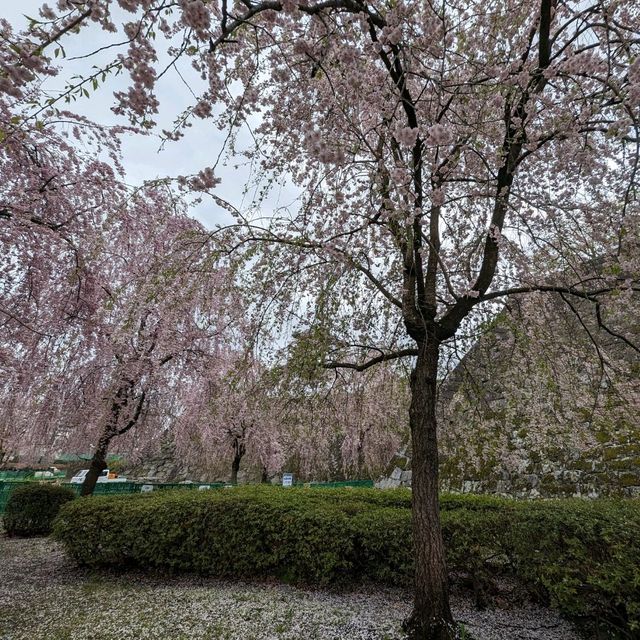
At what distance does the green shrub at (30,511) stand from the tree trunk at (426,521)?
9.06 meters

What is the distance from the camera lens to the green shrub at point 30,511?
8.91 m

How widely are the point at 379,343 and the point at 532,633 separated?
3409mm

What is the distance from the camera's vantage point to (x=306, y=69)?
385 cm

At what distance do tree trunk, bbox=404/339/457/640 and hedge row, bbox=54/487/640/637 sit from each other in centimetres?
101

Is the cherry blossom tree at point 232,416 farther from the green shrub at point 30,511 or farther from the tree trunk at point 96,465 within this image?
the green shrub at point 30,511

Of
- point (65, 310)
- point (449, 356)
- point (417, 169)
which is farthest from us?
point (65, 310)

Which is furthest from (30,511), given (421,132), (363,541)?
(421,132)

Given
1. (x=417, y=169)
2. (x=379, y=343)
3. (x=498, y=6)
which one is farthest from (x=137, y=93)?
(x=379, y=343)

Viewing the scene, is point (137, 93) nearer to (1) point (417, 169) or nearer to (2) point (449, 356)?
(1) point (417, 169)

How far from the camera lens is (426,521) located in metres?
3.52

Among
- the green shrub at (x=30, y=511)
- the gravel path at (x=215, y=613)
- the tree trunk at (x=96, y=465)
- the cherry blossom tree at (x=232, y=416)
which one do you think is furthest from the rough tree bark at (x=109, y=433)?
the gravel path at (x=215, y=613)

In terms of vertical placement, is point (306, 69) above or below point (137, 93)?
above

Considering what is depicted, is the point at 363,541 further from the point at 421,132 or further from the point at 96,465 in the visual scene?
the point at 96,465

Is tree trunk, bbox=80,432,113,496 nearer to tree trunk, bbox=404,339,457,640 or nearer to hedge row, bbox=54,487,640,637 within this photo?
hedge row, bbox=54,487,640,637
